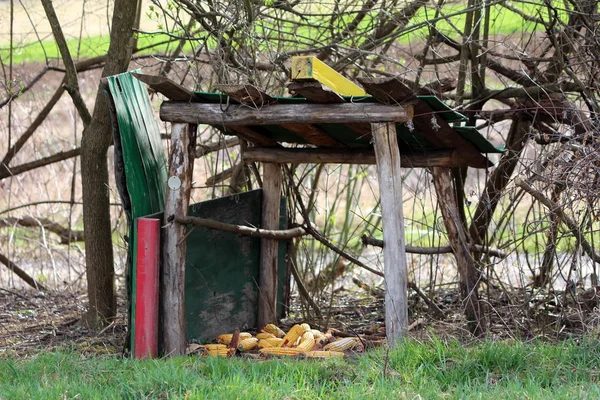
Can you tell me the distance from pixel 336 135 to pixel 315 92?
4.67 ft

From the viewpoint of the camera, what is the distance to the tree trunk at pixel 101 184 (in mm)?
7789

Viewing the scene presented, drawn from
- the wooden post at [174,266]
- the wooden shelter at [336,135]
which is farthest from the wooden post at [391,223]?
the wooden post at [174,266]

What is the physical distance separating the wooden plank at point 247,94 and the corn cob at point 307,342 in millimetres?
1959

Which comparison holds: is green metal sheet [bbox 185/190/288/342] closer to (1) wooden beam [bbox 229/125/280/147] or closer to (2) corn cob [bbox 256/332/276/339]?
(2) corn cob [bbox 256/332/276/339]

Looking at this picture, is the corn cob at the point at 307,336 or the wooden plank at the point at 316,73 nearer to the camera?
the wooden plank at the point at 316,73

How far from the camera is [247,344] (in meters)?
7.06

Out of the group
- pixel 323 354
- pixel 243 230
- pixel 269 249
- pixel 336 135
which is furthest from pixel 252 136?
pixel 323 354

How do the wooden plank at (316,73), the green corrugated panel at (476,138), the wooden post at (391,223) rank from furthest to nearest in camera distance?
the green corrugated panel at (476,138) < the wooden post at (391,223) < the wooden plank at (316,73)

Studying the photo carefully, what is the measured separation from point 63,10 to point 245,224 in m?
4.47

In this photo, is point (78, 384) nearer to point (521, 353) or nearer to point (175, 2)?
point (521, 353)

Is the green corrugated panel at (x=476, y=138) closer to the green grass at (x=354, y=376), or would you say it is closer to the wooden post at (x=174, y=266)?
the green grass at (x=354, y=376)

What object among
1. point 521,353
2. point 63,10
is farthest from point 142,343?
point 63,10

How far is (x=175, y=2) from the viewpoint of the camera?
795 cm

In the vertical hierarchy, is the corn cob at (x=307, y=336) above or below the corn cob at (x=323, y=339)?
above
